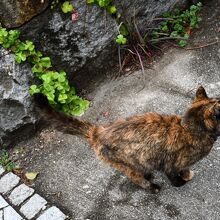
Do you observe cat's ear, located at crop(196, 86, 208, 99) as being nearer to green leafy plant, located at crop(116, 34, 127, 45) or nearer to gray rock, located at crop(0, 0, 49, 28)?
green leafy plant, located at crop(116, 34, 127, 45)

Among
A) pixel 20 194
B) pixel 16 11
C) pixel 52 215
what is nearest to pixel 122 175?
pixel 52 215

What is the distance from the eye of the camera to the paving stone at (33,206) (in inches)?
186

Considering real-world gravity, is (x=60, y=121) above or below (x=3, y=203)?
above

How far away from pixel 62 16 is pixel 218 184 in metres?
2.66

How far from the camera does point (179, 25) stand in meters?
6.32

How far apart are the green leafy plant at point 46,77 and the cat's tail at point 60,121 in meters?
1.07

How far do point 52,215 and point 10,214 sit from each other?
0.47 meters

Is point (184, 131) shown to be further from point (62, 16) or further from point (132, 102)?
point (62, 16)

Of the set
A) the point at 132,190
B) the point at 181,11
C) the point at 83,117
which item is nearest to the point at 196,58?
the point at 181,11

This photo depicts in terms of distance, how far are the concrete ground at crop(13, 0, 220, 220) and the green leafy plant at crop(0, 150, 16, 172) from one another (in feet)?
0.41

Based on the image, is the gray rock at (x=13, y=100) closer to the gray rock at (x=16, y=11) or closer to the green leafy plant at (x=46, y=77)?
the green leafy plant at (x=46, y=77)

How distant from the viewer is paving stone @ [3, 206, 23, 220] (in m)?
4.71

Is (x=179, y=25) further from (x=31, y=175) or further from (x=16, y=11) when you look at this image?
(x=31, y=175)

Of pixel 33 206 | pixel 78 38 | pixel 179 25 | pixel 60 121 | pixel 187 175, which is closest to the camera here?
pixel 60 121
